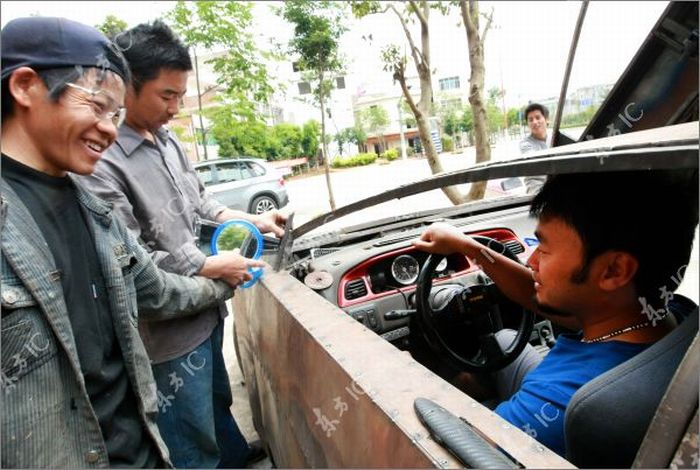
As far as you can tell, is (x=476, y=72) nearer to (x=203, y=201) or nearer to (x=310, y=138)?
(x=310, y=138)

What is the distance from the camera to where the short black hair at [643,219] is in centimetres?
102

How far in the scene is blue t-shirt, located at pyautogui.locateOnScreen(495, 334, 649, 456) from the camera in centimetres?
102

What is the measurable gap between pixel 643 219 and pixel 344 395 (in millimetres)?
788

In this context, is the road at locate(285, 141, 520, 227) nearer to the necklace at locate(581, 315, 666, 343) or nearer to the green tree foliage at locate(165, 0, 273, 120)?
the green tree foliage at locate(165, 0, 273, 120)

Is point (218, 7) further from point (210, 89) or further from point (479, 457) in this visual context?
point (479, 457)

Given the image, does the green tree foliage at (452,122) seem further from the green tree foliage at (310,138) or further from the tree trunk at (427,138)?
the green tree foliage at (310,138)

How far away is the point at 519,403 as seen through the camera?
1.07 m

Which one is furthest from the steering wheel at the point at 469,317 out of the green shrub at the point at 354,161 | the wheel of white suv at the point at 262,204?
the green shrub at the point at 354,161

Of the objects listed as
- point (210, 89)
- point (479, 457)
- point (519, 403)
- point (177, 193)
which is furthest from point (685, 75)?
point (210, 89)

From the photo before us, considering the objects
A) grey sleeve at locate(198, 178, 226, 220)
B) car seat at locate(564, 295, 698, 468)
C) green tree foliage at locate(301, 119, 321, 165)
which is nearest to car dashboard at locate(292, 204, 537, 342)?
grey sleeve at locate(198, 178, 226, 220)

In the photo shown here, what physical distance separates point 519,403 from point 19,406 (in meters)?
1.12

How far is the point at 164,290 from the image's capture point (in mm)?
1507

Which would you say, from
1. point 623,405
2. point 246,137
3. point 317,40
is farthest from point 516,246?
point 246,137

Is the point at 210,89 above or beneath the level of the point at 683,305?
above
